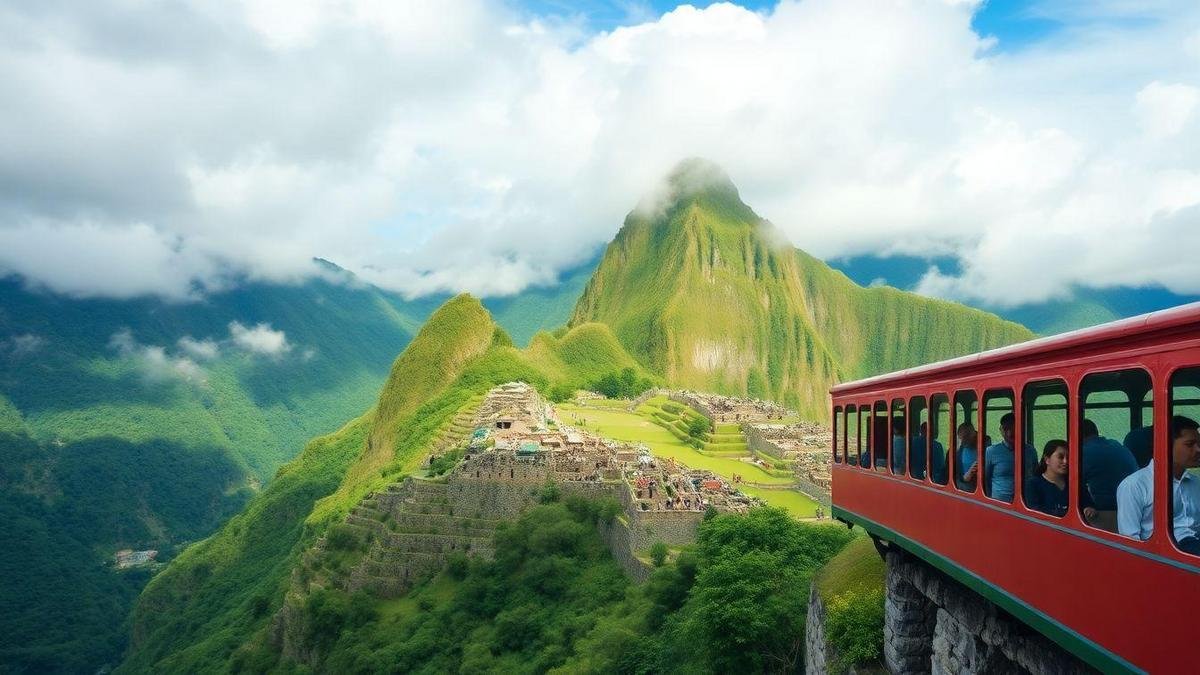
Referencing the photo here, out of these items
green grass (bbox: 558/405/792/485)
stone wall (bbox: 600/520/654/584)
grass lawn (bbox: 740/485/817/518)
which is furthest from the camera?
green grass (bbox: 558/405/792/485)

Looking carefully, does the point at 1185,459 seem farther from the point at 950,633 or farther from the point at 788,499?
the point at 788,499

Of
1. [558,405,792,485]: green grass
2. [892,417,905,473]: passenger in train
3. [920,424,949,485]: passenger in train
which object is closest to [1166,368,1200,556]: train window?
[920,424,949,485]: passenger in train

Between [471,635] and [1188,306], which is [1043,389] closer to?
[1188,306]

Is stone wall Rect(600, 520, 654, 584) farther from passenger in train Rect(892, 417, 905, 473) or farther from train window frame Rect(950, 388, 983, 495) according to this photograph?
train window frame Rect(950, 388, 983, 495)

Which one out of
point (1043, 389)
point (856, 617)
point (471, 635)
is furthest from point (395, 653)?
point (1043, 389)

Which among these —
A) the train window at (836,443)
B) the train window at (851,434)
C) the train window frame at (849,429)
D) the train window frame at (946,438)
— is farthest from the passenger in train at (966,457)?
the train window at (836,443)

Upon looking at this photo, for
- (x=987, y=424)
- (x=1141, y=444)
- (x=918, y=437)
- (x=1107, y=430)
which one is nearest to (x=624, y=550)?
(x=918, y=437)
